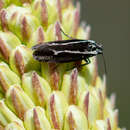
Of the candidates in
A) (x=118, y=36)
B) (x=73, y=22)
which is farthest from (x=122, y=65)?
(x=73, y=22)

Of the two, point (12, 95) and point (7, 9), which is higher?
point (7, 9)

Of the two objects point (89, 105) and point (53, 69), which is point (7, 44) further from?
point (89, 105)

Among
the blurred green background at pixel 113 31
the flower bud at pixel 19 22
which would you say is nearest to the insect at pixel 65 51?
the flower bud at pixel 19 22

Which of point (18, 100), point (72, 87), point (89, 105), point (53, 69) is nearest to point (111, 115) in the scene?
point (89, 105)

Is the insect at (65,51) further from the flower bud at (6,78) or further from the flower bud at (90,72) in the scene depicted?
the flower bud at (6,78)

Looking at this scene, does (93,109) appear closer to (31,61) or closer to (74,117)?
(74,117)

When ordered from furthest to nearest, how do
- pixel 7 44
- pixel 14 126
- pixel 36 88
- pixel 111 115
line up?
pixel 111 115 < pixel 7 44 < pixel 36 88 < pixel 14 126
